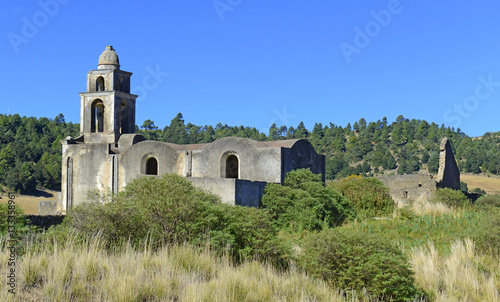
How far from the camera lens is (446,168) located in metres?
24.6

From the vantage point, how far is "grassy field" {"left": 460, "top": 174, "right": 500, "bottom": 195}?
184ft

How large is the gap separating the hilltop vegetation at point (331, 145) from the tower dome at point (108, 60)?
30014 mm

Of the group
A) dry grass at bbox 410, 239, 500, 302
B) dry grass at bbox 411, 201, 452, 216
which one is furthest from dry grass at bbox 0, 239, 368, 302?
dry grass at bbox 411, 201, 452, 216

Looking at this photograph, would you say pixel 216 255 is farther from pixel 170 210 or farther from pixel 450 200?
pixel 450 200

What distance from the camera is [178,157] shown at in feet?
69.4

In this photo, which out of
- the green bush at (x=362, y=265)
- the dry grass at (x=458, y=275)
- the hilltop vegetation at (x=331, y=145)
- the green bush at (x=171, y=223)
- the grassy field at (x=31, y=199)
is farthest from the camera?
the hilltop vegetation at (x=331, y=145)

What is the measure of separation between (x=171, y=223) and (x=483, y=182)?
5633cm

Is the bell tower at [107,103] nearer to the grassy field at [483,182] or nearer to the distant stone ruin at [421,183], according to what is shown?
the distant stone ruin at [421,183]

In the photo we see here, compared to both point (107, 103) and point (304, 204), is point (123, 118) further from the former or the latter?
point (304, 204)

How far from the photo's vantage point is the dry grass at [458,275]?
9.39 m

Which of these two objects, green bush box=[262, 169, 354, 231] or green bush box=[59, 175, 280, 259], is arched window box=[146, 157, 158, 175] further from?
green bush box=[59, 175, 280, 259]

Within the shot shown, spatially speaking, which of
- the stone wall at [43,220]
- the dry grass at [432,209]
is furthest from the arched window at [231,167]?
the stone wall at [43,220]

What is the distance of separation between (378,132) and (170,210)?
79.2 m

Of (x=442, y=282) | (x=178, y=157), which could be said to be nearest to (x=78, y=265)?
(x=442, y=282)
